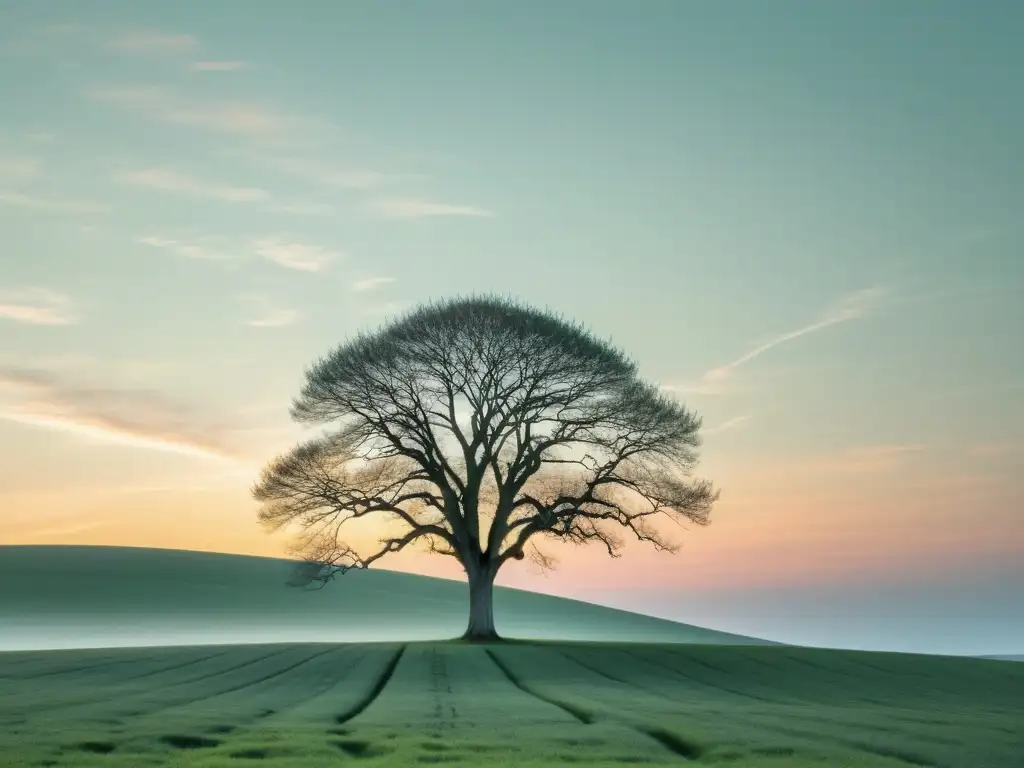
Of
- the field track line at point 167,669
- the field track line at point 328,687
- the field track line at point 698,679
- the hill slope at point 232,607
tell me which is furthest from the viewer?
the hill slope at point 232,607

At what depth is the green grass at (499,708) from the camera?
60.1ft

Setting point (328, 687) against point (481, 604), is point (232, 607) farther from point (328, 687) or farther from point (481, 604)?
point (328, 687)

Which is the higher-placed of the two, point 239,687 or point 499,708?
point 499,708

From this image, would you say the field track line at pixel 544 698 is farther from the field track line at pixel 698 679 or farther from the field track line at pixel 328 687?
the field track line at pixel 698 679

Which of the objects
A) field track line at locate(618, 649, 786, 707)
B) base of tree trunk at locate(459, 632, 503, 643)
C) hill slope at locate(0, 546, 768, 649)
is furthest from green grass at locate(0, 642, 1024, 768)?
hill slope at locate(0, 546, 768, 649)

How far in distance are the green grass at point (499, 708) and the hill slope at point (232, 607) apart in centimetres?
2373

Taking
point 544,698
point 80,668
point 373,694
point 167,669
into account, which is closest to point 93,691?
point 373,694

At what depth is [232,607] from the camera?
82188 millimetres

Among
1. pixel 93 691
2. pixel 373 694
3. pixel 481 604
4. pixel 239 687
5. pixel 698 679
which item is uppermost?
pixel 481 604

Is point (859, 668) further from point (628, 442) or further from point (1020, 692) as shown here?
point (628, 442)

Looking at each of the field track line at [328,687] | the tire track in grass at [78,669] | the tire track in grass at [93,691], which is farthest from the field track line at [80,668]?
the field track line at [328,687]

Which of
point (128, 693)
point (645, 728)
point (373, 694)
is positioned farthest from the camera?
point (373, 694)

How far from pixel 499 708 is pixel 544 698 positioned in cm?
362

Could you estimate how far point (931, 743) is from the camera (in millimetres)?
20641
